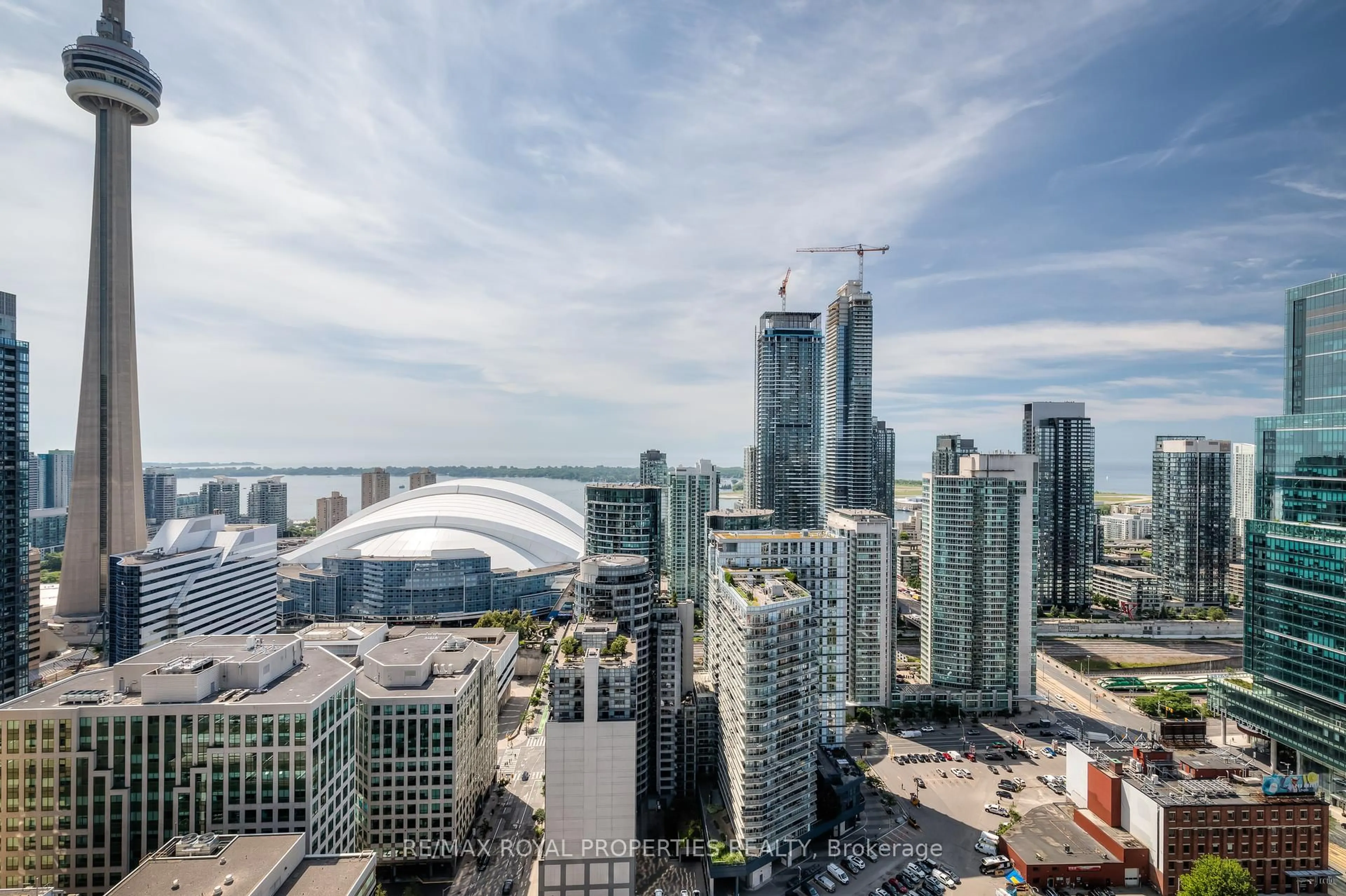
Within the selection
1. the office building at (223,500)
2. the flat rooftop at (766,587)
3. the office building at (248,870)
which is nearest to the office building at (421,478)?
the office building at (223,500)

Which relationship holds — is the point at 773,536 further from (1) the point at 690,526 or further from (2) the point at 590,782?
(1) the point at 690,526

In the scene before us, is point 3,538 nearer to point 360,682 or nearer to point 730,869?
point 360,682

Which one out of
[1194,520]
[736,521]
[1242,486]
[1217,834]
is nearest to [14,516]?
[736,521]

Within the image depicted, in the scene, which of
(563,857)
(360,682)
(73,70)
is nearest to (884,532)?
(563,857)

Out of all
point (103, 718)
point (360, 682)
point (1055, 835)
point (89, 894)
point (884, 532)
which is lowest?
point (1055, 835)

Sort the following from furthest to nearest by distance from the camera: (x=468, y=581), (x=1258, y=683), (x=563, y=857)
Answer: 1. (x=468, y=581)
2. (x=1258, y=683)
3. (x=563, y=857)

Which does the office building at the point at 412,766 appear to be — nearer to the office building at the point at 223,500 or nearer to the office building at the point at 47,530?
the office building at the point at 47,530
